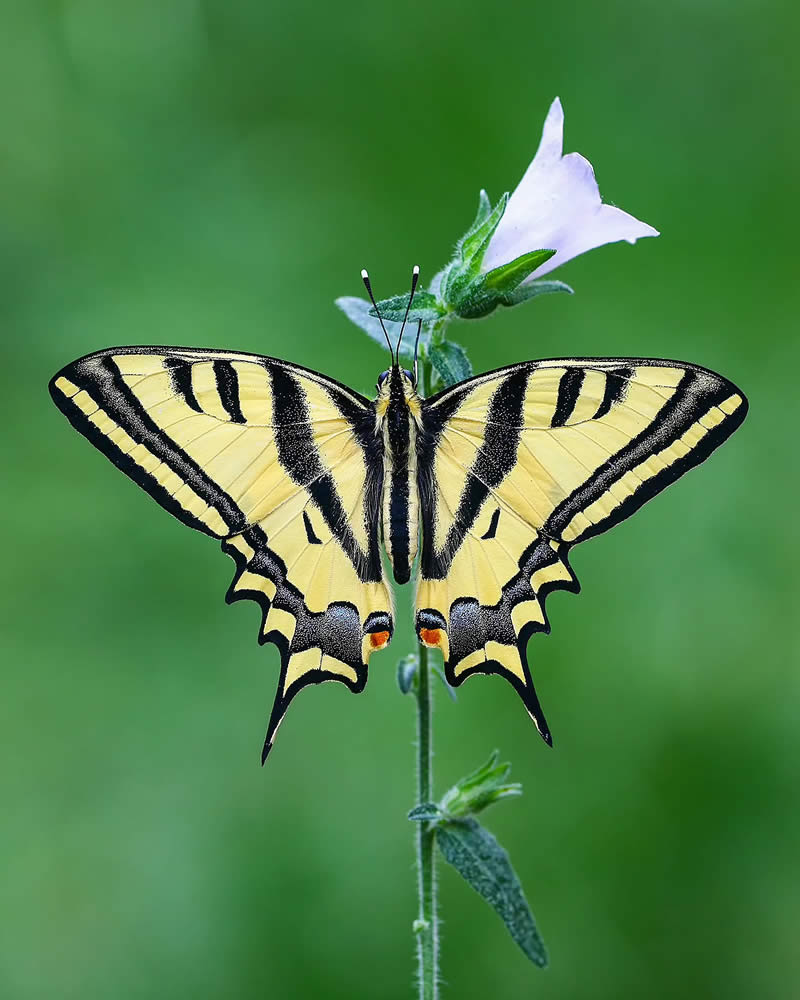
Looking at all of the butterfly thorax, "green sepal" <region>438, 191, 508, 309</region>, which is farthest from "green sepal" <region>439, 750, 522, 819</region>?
"green sepal" <region>438, 191, 508, 309</region>

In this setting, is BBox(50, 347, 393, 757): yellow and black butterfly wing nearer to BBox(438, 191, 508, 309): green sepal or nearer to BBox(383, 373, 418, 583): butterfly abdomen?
BBox(383, 373, 418, 583): butterfly abdomen

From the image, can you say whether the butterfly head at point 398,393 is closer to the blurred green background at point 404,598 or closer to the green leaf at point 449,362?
the green leaf at point 449,362

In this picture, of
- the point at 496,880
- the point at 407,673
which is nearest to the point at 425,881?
the point at 496,880

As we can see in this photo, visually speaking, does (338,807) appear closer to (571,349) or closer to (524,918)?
(524,918)

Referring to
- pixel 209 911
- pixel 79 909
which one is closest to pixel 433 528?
pixel 209 911

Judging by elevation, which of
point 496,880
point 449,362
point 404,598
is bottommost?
point 496,880

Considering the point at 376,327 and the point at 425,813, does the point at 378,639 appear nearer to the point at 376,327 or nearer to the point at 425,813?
the point at 425,813
